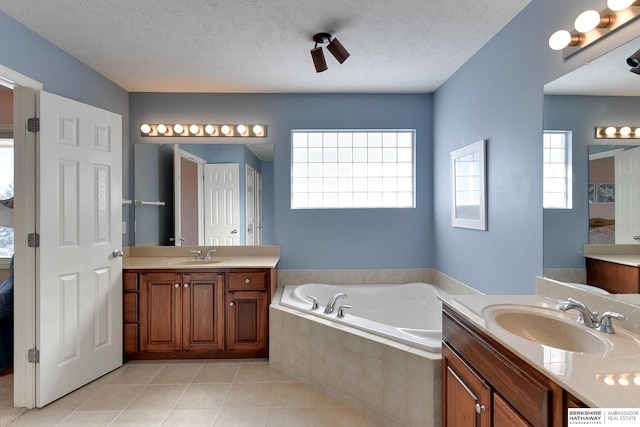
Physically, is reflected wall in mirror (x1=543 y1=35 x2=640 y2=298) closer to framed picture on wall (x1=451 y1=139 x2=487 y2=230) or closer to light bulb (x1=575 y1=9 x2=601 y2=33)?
light bulb (x1=575 y1=9 x2=601 y2=33)

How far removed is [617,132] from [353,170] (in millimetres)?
2384

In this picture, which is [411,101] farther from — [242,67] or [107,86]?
[107,86]

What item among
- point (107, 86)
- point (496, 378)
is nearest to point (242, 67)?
point (107, 86)

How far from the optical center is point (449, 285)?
302 centimetres

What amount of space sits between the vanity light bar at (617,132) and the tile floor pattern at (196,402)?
6.36 ft

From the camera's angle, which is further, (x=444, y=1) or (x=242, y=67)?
(x=242, y=67)

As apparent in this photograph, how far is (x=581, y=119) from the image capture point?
158 centimetres

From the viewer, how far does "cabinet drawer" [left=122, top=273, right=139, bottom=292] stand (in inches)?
111

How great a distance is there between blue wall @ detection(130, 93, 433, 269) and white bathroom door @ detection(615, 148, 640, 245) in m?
2.07

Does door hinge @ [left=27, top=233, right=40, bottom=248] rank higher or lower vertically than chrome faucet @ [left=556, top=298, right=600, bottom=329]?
higher

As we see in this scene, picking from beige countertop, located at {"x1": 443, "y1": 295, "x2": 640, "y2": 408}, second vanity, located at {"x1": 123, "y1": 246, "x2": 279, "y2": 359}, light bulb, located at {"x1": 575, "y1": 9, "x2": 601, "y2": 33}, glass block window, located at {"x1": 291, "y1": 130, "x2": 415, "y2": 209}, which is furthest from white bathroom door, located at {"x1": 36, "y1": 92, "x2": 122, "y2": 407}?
light bulb, located at {"x1": 575, "y1": 9, "x2": 601, "y2": 33}

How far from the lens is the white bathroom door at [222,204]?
3.34 metres

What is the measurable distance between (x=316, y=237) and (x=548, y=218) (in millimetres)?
2077

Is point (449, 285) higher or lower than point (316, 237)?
lower
